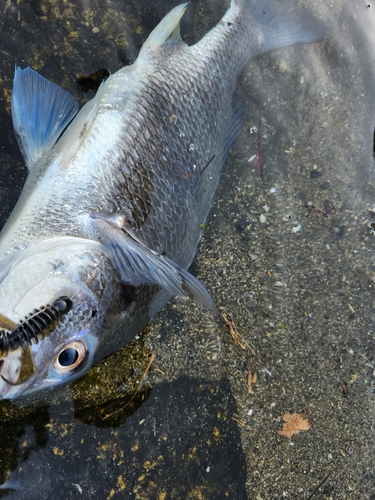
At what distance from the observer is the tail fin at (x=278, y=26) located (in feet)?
12.2

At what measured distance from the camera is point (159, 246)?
100 inches

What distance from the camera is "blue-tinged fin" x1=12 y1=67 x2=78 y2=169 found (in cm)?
273

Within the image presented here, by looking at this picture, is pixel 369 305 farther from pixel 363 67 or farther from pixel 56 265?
pixel 56 265

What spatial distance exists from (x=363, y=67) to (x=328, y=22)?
23.1 inches

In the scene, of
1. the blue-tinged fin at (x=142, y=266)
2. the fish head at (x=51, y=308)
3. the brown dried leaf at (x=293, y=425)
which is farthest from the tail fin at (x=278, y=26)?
the brown dried leaf at (x=293, y=425)

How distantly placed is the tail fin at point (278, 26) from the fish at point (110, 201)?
473mm

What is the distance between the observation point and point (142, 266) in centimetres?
214

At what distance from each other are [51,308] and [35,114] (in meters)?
1.54

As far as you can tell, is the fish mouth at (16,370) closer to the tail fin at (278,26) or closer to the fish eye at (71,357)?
the fish eye at (71,357)

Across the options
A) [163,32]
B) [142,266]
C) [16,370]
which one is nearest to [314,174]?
[163,32]

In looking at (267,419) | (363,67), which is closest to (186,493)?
(267,419)

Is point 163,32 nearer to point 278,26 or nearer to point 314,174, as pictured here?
point 278,26

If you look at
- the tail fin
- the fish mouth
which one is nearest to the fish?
the fish mouth

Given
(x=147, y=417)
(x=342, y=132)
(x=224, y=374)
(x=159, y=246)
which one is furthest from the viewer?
(x=342, y=132)
